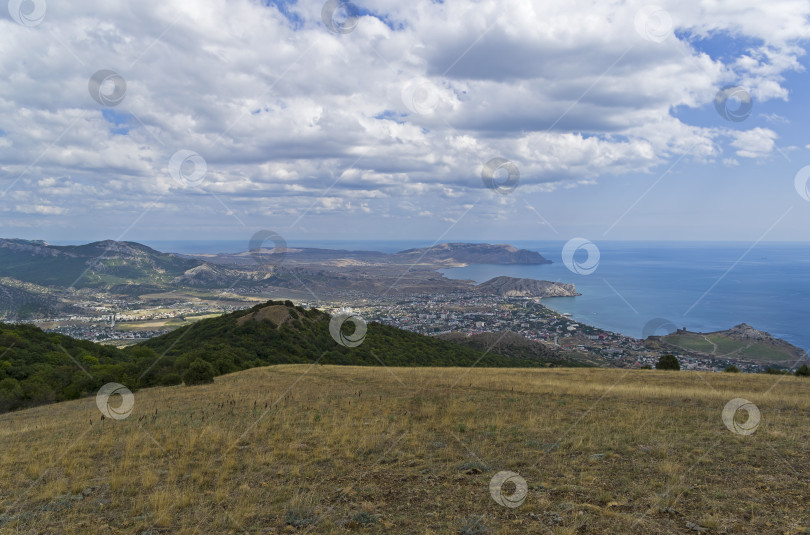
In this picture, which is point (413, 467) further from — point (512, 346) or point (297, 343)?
point (512, 346)

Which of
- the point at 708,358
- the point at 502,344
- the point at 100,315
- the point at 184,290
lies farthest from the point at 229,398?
the point at 184,290

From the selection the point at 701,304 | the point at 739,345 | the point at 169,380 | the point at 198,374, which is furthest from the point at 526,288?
the point at 169,380

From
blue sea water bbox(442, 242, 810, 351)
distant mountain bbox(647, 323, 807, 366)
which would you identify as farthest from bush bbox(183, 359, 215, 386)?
blue sea water bbox(442, 242, 810, 351)

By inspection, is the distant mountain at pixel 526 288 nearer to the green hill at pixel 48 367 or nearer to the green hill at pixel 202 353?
the green hill at pixel 202 353

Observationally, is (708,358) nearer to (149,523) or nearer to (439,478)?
(439,478)

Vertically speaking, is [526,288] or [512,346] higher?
[526,288]

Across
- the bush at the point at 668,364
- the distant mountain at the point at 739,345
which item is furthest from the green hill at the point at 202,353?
the distant mountain at the point at 739,345
